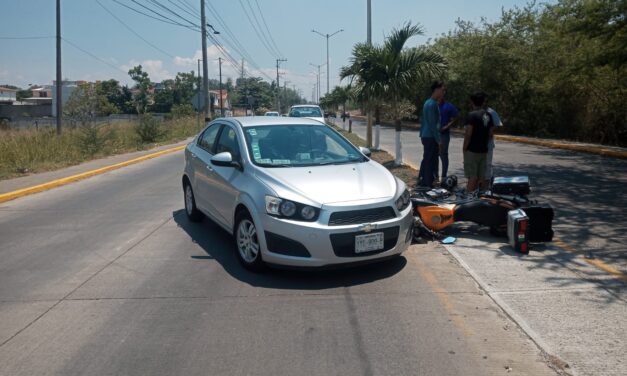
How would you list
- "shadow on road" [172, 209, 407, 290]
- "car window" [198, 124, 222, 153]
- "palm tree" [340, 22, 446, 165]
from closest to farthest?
"shadow on road" [172, 209, 407, 290], "car window" [198, 124, 222, 153], "palm tree" [340, 22, 446, 165]

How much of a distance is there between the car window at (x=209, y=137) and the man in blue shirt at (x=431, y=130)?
13.4ft

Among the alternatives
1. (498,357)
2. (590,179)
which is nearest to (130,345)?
(498,357)

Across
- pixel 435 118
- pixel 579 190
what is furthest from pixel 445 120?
pixel 579 190

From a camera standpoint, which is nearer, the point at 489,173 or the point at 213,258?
the point at 213,258

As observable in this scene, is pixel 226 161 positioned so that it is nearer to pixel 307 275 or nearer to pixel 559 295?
pixel 307 275

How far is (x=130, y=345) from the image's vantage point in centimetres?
423

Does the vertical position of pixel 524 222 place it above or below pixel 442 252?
above

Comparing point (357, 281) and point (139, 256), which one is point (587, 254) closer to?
point (357, 281)

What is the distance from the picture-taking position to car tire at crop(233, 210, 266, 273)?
581 centimetres

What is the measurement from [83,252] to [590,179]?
413 inches

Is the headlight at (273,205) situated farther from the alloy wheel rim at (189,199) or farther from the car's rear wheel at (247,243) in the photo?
the alloy wheel rim at (189,199)

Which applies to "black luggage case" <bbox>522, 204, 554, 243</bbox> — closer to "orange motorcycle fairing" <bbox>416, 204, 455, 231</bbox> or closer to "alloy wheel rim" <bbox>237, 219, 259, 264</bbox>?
"orange motorcycle fairing" <bbox>416, 204, 455, 231</bbox>

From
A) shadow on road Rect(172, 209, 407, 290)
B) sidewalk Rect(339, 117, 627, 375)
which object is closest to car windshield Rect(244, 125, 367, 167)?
shadow on road Rect(172, 209, 407, 290)

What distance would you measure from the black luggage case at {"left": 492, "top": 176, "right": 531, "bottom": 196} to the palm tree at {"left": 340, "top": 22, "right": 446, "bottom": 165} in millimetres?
7432
